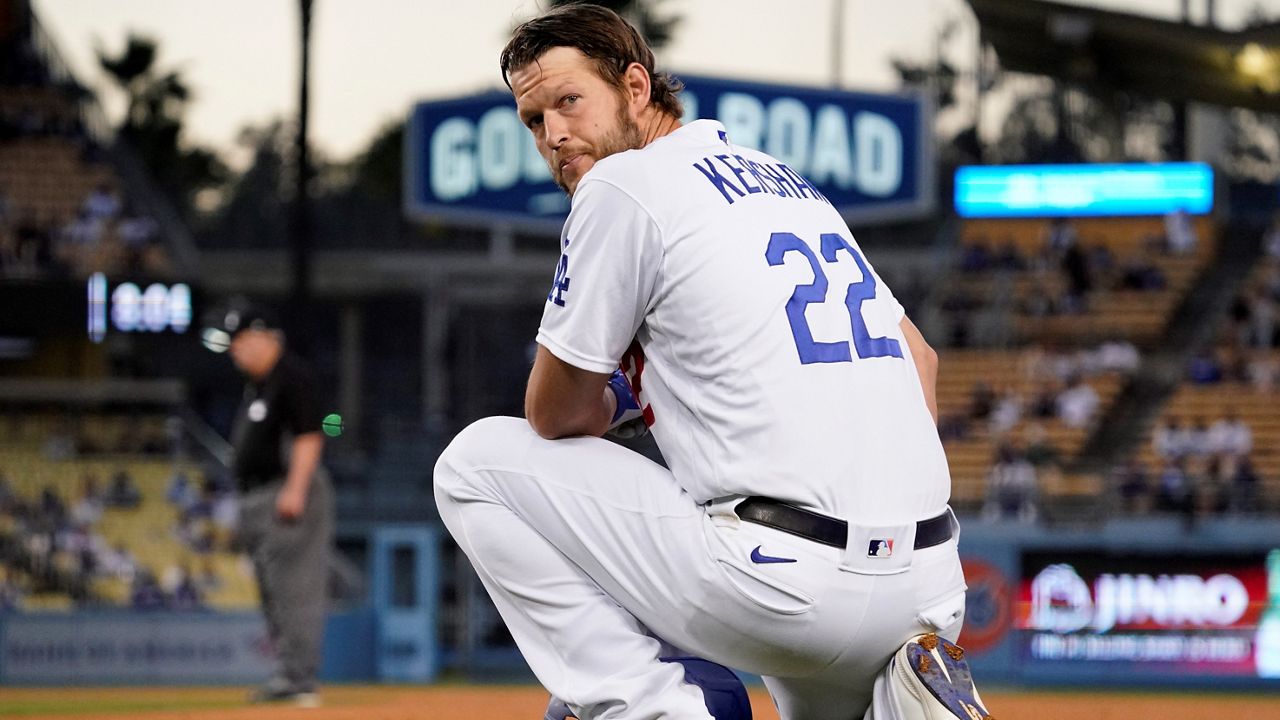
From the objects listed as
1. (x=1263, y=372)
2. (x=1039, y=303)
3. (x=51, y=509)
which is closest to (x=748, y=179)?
(x=51, y=509)

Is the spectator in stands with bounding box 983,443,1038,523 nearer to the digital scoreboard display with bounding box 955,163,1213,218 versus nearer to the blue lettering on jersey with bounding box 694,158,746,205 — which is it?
the digital scoreboard display with bounding box 955,163,1213,218

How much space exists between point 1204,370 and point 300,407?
1581 cm

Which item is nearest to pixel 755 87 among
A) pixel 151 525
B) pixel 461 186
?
pixel 461 186

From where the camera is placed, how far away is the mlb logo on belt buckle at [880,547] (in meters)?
2.96

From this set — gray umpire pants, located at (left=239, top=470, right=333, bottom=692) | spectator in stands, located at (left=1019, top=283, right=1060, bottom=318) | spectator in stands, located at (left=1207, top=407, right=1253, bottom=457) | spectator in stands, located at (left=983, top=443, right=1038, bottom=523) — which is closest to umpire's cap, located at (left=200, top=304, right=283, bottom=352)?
gray umpire pants, located at (left=239, top=470, right=333, bottom=692)

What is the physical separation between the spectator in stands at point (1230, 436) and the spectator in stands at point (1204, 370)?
112cm

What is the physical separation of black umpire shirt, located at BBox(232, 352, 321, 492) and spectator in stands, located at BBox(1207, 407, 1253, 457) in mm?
13390

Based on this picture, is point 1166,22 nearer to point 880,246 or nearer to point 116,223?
point 880,246

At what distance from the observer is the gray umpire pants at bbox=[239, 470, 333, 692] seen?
8.50 m

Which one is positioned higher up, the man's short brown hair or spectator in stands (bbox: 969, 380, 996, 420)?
the man's short brown hair

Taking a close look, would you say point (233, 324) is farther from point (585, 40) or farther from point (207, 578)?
point (207, 578)

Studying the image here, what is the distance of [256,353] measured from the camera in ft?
28.2

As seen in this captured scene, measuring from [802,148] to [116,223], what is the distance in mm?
10457

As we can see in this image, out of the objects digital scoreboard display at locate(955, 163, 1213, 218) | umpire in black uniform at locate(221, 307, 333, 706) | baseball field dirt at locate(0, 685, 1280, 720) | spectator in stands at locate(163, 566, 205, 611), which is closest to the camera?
baseball field dirt at locate(0, 685, 1280, 720)
